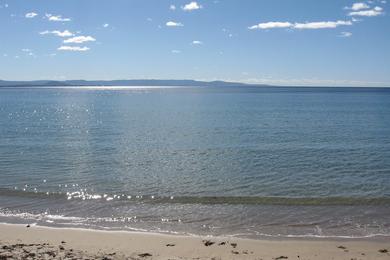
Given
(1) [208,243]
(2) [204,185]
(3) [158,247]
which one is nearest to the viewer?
(3) [158,247]

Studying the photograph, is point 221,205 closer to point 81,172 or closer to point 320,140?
point 81,172

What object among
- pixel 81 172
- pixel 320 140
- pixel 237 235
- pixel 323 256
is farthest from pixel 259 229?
pixel 320 140

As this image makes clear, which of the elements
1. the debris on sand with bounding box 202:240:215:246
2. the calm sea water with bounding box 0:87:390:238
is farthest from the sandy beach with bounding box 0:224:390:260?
the calm sea water with bounding box 0:87:390:238

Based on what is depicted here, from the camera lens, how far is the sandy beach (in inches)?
561

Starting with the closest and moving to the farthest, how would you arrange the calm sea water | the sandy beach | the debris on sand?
the sandy beach, the debris on sand, the calm sea water

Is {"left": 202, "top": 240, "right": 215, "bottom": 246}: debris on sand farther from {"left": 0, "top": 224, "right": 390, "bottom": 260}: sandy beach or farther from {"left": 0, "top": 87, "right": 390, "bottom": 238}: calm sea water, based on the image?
{"left": 0, "top": 87, "right": 390, "bottom": 238}: calm sea water

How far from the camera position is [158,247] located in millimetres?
15406

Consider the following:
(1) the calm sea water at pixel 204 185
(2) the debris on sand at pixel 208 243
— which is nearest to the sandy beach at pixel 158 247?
(2) the debris on sand at pixel 208 243

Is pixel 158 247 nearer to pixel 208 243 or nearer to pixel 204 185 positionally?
pixel 208 243

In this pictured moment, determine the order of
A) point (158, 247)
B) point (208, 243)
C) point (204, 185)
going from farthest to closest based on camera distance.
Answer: point (204, 185)
point (208, 243)
point (158, 247)

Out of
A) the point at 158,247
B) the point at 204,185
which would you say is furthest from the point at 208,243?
the point at 204,185

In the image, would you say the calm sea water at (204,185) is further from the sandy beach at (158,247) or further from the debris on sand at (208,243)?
the debris on sand at (208,243)

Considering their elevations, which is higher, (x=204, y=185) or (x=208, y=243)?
(x=208, y=243)

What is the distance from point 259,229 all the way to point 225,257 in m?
3.97
